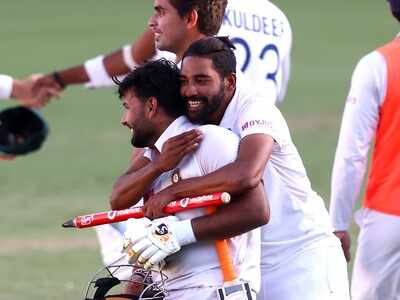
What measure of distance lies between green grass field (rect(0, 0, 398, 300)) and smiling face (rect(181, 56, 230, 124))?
4019 mm

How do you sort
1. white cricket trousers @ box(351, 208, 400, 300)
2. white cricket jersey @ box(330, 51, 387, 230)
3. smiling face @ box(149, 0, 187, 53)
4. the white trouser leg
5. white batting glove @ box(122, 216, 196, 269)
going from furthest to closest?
1. the white trouser leg
2. white cricket trousers @ box(351, 208, 400, 300)
3. white cricket jersey @ box(330, 51, 387, 230)
4. smiling face @ box(149, 0, 187, 53)
5. white batting glove @ box(122, 216, 196, 269)

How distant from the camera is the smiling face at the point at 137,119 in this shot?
584 centimetres

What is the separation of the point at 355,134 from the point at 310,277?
4.45ft

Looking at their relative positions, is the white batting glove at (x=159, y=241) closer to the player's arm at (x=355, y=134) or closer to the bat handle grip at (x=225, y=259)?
the bat handle grip at (x=225, y=259)

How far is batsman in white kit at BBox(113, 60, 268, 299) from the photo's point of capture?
5602 mm

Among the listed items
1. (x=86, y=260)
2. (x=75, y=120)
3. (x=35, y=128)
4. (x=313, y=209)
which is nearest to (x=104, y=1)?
(x=75, y=120)

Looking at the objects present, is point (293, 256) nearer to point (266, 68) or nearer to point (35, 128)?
point (266, 68)

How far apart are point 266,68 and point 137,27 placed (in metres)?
18.9

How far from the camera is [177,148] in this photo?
5.71m

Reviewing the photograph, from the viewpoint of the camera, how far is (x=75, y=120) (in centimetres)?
1830

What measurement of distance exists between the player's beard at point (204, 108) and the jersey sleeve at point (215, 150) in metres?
0.17

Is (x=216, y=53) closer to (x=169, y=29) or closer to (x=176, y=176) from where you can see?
(x=176, y=176)

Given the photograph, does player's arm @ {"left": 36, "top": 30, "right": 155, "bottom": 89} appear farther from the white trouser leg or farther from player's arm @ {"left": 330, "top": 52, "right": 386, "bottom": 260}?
player's arm @ {"left": 330, "top": 52, "right": 386, "bottom": 260}

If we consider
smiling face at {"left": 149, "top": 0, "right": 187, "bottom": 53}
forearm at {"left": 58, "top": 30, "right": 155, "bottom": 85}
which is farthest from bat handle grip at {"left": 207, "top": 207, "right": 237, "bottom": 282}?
forearm at {"left": 58, "top": 30, "right": 155, "bottom": 85}
